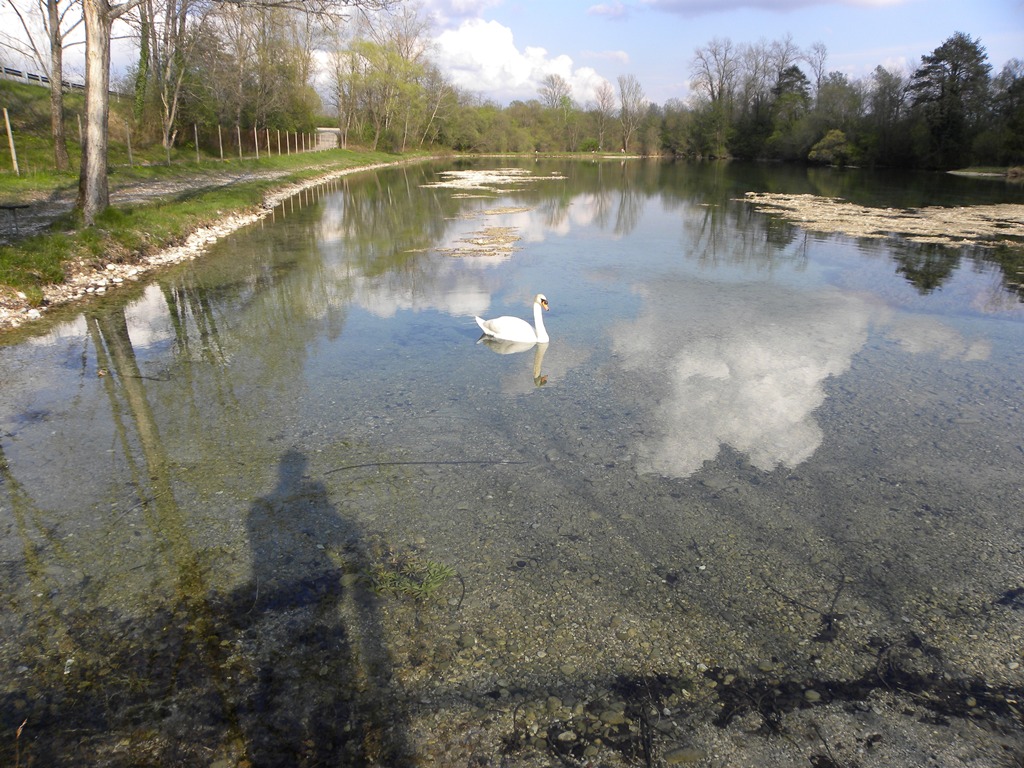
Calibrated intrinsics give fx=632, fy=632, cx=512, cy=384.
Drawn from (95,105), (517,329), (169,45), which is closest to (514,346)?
(517,329)

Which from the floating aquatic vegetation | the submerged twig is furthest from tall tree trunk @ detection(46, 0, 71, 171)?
the floating aquatic vegetation

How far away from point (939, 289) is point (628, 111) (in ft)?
301

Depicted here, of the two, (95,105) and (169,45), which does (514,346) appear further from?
(169,45)

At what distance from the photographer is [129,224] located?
11.4 meters

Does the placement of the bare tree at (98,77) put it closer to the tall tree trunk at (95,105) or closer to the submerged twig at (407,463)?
the tall tree trunk at (95,105)

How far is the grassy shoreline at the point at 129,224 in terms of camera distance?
830 centimetres

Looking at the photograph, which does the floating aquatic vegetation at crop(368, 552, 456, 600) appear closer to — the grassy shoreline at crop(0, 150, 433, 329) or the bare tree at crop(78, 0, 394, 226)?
the grassy shoreline at crop(0, 150, 433, 329)

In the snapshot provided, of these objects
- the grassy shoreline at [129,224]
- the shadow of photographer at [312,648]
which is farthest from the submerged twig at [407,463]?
the grassy shoreline at [129,224]

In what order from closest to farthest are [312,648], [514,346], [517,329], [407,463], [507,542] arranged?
[312,648] → [507,542] → [407,463] → [517,329] → [514,346]

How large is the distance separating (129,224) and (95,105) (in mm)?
2042

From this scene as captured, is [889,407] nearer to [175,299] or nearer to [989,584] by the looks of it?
[989,584]

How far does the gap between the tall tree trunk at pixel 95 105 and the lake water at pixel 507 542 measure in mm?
3756

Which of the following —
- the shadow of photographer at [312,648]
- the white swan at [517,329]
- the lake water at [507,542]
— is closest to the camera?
the shadow of photographer at [312,648]

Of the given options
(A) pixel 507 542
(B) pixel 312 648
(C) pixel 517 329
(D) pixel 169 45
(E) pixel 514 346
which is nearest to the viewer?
(B) pixel 312 648
